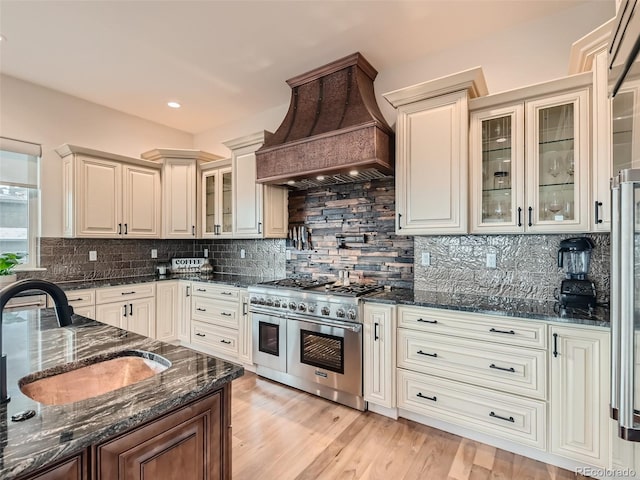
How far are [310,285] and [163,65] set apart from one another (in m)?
2.56

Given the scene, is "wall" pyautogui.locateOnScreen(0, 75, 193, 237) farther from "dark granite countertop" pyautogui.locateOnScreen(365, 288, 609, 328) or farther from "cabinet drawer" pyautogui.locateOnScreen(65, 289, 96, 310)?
"dark granite countertop" pyautogui.locateOnScreen(365, 288, 609, 328)

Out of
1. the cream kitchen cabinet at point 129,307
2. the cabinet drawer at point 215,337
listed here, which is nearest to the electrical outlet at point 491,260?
the cabinet drawer at point 215,337

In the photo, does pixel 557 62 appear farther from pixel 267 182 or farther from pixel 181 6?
pixel 181 6

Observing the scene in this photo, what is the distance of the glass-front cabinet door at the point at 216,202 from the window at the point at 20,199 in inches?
68.9

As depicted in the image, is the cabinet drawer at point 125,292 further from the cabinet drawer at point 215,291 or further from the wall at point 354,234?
the wall at point 354,234

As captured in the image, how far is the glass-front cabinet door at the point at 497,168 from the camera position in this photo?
232 cm

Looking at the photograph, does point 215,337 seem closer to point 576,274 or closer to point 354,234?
point 354,234

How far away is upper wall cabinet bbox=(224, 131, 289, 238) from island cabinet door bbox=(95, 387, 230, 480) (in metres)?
2.64

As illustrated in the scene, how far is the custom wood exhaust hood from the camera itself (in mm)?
2656

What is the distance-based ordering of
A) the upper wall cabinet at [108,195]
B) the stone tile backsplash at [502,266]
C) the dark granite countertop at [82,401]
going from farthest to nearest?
1. the upper wall cabinet at [108,195]
2. the stone tile backsplash at [502,266]
3. the dark granite countertop at [82,401]

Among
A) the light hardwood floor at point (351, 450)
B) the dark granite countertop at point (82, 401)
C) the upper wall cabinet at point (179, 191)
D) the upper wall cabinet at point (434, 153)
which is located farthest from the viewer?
the upper wall cabinet at point (179, 191)

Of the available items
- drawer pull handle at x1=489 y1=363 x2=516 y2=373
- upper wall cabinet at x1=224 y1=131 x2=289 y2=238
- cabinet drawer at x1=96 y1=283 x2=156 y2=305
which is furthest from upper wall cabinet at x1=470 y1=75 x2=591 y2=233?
cabinet drawer at x1=96 y1=283 x2=156 y2=305

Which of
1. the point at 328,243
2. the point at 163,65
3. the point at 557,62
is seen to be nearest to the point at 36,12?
the point at 163,65

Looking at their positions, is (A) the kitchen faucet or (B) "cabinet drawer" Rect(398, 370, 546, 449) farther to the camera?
(B) "cabinet drawer" Rect(398, 370, 546, 449)
